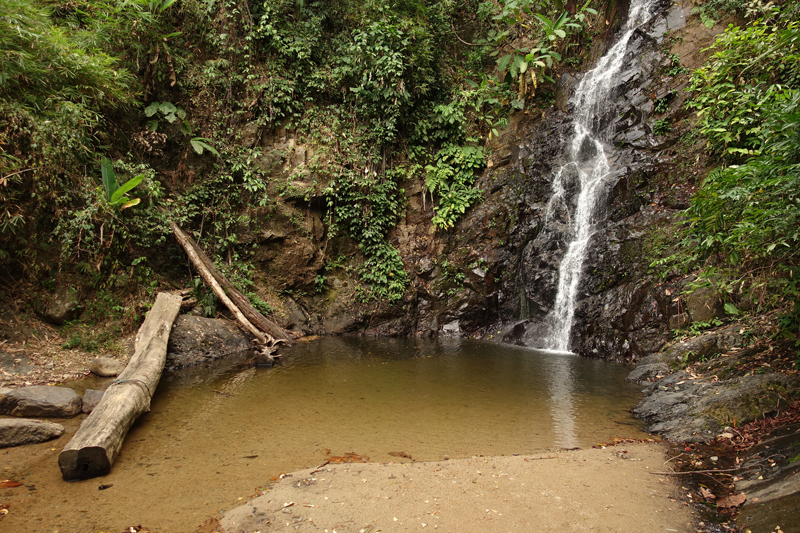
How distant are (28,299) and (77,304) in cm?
63

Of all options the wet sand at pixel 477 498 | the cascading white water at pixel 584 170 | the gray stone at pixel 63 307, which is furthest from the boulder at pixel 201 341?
the cascading white water at pixel 584 170

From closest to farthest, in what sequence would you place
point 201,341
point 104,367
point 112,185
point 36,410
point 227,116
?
point 36,410, point 104,367, point 112,185, point 201,341, point 227,116

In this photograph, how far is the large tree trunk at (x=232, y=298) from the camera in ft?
28.2

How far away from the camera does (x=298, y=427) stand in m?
4.54

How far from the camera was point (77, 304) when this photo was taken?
6.81 m

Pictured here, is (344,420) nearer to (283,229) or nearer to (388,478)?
(388,478)

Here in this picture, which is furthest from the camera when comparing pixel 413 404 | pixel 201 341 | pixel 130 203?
pixel 201 341

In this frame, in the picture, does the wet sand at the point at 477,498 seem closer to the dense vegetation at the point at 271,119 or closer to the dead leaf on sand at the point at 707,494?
the dead leaf on sand at the point at 707,494

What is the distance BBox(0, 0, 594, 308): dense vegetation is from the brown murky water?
339cm

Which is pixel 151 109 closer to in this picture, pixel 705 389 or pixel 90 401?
pixel 90 401

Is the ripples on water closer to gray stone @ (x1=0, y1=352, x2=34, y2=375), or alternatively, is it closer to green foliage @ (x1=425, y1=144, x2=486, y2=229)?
gray stone @ (x1=0, y1=352, x2=34, y2=375)

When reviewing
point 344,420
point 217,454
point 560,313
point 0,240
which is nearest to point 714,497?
point 344,420

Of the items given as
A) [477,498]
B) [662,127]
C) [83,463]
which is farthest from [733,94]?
[83,463]

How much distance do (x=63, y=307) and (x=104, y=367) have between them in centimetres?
152
